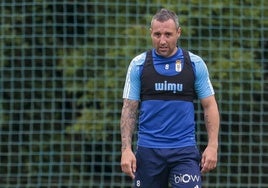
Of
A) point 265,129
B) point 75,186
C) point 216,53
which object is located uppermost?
point 216,53

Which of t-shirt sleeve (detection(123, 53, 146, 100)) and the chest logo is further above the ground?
the chest logo

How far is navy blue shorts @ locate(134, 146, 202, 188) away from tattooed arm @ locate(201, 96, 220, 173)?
0.07 metres

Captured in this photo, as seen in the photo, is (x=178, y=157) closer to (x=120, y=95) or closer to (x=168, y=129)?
(x=168, y=129)

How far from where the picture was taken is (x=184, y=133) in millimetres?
6488

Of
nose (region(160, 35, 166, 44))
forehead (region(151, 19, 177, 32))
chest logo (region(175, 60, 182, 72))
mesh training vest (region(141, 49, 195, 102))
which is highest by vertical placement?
forehead (region(151, 19, 177, 32))

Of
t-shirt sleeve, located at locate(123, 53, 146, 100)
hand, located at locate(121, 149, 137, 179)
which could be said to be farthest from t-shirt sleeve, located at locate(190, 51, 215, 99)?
hand, located at locate(121, 149, 137, 179)

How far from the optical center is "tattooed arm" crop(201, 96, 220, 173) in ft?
21.2

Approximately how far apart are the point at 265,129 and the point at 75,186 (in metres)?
2.29

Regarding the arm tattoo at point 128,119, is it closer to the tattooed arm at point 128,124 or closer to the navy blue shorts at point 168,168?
the tattooed arm at point 128,124

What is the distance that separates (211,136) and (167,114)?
35cm

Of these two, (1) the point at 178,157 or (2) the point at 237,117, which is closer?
(1) the point at 178,157

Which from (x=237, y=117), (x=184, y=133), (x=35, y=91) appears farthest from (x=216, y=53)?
(x=184, y=133)

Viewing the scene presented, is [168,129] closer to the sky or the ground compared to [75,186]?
closer to the sky

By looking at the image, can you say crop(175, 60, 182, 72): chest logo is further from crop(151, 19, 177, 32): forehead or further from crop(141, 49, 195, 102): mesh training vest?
crop(151, 19, 177, 32): forehead
